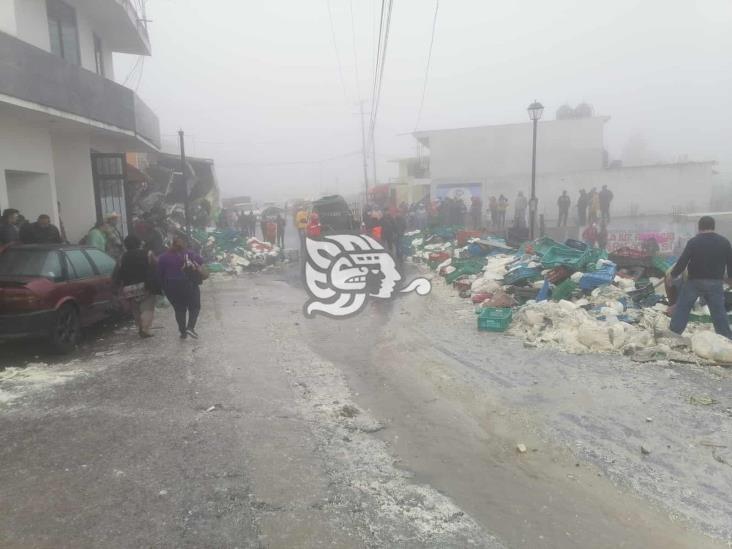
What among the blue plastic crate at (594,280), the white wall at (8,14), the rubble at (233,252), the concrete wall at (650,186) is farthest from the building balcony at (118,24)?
the concrete wall at (650,186)

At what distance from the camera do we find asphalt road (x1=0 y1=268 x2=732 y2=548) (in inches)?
135

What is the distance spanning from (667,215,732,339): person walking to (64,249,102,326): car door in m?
7.70

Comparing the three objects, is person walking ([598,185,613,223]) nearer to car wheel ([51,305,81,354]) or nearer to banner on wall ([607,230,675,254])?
banner on wall ([607,230,675,254])

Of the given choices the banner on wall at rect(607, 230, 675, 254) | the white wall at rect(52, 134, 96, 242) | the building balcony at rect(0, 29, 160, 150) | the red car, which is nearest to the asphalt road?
the red car

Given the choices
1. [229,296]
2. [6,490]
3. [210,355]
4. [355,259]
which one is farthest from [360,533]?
[355,259]

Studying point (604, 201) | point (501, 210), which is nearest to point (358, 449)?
point (604, 201)

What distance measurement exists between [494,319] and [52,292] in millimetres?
5922

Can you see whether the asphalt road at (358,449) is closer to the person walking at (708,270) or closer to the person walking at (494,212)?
the person walking at (708,270)

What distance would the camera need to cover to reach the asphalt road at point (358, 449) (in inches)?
135

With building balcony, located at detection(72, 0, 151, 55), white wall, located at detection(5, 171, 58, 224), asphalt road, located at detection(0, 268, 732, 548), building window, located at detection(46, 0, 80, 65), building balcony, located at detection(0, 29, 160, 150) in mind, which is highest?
building balcony, located at detection(72, 0, 151, 55)

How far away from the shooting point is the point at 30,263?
7078mm

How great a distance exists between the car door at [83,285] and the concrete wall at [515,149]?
93.4 feet

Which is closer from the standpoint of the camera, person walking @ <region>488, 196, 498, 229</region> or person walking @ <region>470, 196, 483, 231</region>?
person walking @ <region>470, 196, 483, 231</region>

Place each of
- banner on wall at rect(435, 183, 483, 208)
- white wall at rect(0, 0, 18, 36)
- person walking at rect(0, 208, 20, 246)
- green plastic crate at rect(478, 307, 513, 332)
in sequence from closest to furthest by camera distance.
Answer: green plastic crate at rect(478, 307, 513, 332) < person walking at rect(0, 208, 20, 246) < white wall at rect(0, 0, 18, 36) < banner on wall at rect(435, 183, 483, 208)
